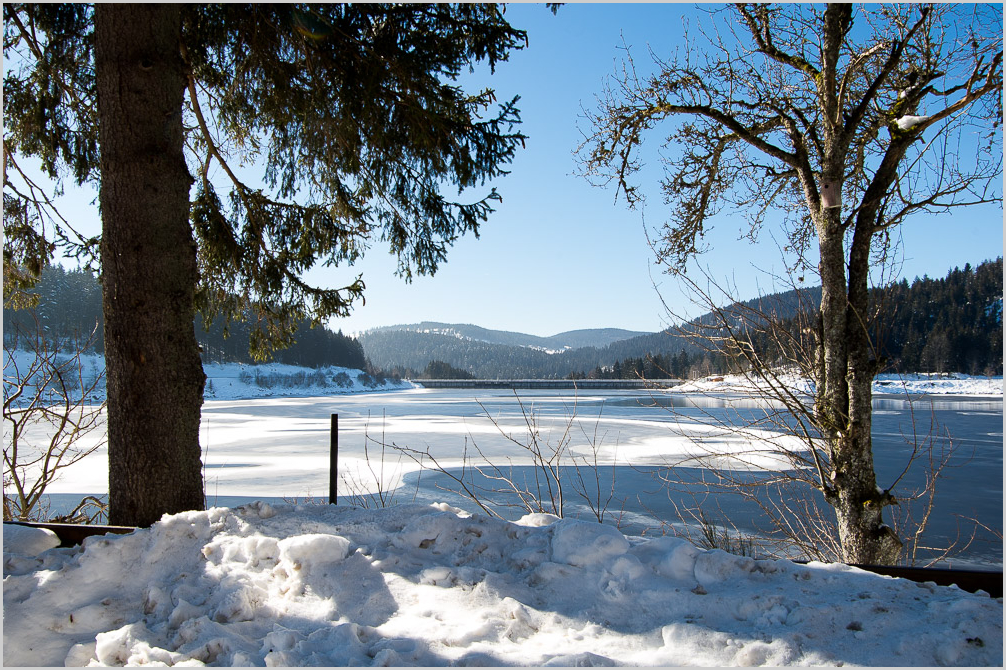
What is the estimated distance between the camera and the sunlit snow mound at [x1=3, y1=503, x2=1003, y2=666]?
1.50 meters

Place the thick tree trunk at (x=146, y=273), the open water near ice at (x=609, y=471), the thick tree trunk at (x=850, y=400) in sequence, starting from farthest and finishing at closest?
the open water near ice at (x=609, y=471), the thick tree trunk at (x=850, y=400), the thick tree trunk at (x=146, y=273)

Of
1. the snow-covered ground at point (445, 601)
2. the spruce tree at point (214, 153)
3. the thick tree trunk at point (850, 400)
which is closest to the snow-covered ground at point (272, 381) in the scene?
the spruce tree at point (214, 153)

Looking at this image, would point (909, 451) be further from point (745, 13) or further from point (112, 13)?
point (112, 13)

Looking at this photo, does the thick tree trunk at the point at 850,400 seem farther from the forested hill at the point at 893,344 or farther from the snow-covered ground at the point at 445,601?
the snow-covered ground at the point at 445,601

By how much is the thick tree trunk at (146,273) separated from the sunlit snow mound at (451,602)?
559 millimetres

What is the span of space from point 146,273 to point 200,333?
53359 mm

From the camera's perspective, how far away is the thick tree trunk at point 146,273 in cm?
269

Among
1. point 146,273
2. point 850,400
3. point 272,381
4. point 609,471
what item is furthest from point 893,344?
point 272,381

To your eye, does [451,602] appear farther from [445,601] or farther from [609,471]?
[609,471]

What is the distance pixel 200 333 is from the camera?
49281mm


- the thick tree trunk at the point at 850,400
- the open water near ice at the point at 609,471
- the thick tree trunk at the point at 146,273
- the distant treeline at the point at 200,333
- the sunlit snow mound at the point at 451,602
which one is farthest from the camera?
the distant treeline at the point at 200,333

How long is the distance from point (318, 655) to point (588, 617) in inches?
32.2

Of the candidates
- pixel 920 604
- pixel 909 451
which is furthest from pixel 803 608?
pixel 909 451

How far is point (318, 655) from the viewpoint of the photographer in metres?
1.48
